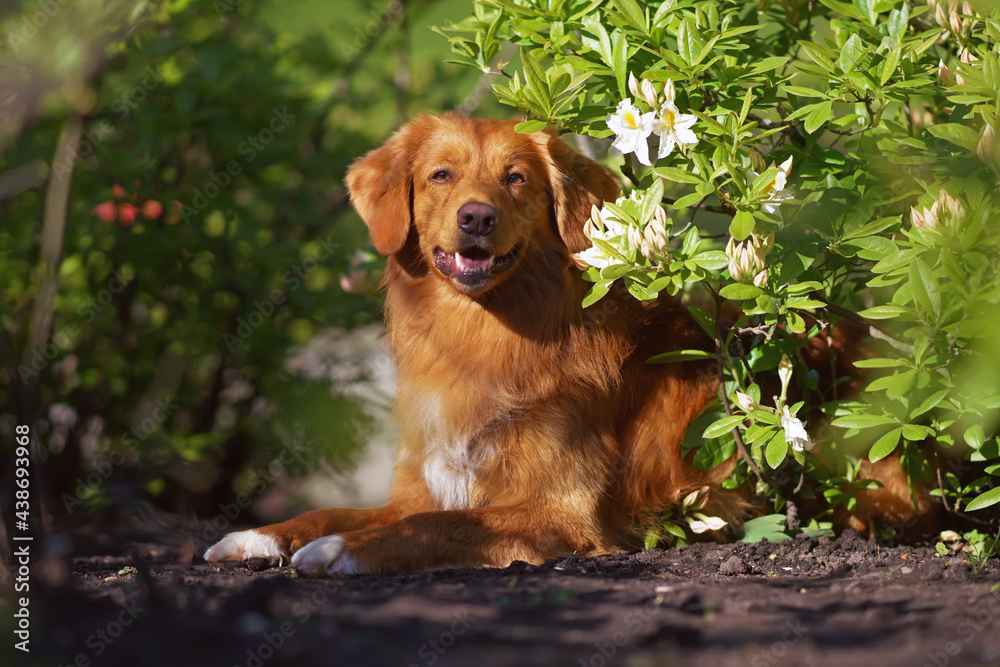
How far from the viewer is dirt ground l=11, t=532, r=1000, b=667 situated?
6.25ft

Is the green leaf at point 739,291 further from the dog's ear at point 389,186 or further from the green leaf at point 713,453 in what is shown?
the dog's ear at point 389,186

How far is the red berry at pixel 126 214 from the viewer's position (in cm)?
458

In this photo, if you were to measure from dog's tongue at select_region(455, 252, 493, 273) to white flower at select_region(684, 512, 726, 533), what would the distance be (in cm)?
135

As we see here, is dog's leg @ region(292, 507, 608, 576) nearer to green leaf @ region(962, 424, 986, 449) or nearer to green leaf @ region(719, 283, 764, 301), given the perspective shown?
green leaf @ region(719, 283, 764, 301)

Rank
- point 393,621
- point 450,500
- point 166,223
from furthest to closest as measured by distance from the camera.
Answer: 1. point 166,223
2. point 450,500
3. point 393,621

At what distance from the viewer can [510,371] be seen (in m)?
3.52

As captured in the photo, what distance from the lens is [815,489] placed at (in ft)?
12.1

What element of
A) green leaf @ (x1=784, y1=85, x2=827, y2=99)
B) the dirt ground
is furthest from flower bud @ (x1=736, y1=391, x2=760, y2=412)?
green leaf @ (x1=784, y1=85, x2=827, y2=99)

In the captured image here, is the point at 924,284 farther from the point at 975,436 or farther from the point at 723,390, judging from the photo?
the point at 723,390

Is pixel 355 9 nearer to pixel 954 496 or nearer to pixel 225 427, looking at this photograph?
pixel 225 427

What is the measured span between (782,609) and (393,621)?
1.00m

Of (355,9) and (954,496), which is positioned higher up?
(355,9)

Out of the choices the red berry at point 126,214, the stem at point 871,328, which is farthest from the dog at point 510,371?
the red berry at point 126,214

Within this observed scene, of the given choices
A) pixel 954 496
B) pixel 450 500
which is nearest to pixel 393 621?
pixel 450 500
